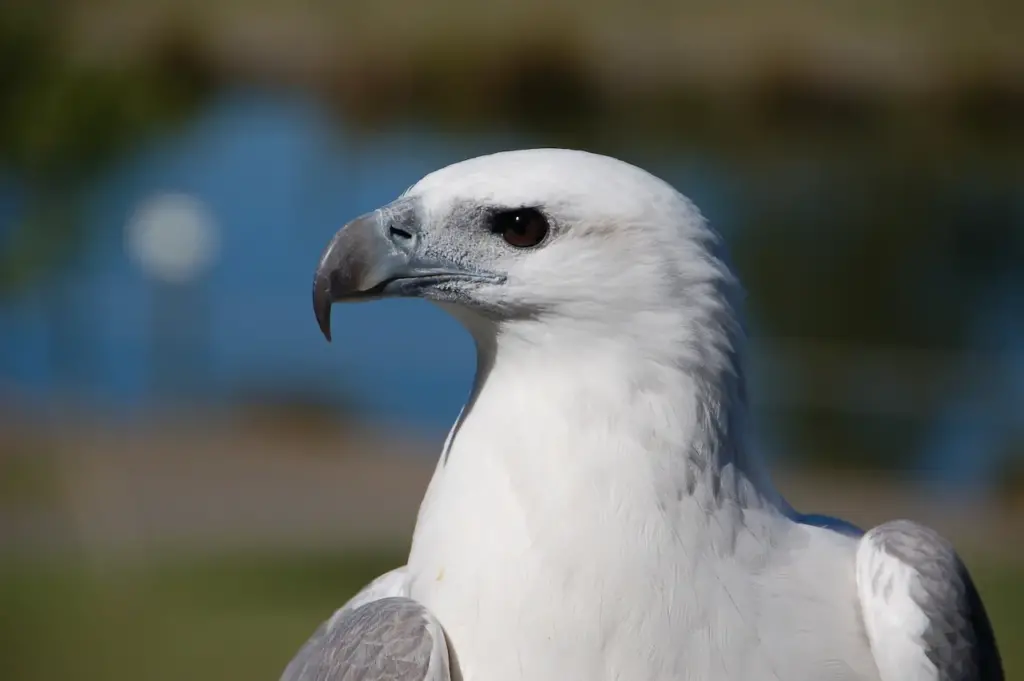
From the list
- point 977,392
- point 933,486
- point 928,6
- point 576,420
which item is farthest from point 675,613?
point 928,6

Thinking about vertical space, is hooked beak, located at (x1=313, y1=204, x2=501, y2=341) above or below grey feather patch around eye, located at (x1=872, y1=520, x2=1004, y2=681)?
above

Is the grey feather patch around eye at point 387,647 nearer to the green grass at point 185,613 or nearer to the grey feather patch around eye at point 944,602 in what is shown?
the grey feather patch around eye at point 944,602

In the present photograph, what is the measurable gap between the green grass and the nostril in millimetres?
3010

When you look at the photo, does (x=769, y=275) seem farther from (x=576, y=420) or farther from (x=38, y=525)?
(x=576, y=420)

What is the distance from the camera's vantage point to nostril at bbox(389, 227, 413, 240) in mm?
1118

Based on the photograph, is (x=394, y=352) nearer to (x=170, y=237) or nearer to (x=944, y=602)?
(x=170, y=237)

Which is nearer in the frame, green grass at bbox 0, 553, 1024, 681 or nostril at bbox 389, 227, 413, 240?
nostril at bbox 389, 227, 413, 240

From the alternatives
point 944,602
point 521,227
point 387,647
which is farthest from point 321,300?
point 944,602

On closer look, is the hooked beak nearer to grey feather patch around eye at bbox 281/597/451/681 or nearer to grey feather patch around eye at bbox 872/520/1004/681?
grey feather patch around eye at bbox 281/597/451/681

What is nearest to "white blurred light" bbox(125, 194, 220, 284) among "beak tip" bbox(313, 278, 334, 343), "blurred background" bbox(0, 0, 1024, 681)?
"blurred background" bbox(0, 0, 1024, 681)

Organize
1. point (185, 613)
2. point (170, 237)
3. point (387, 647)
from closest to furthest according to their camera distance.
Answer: point (387, 647) < point (185, 613) < point (170, 237)

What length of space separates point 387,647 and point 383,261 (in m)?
0.33

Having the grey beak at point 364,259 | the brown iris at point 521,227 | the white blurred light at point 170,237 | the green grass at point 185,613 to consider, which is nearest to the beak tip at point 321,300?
the grey beak at point 364,259

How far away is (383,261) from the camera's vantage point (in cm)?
111
